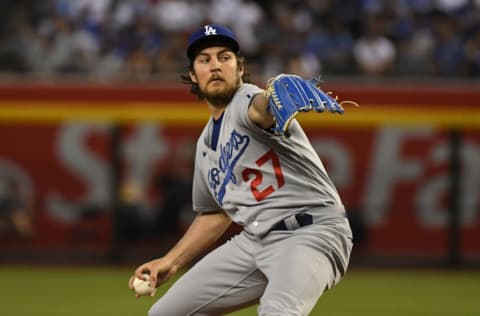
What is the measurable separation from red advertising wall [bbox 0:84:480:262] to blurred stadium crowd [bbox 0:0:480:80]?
774 mm

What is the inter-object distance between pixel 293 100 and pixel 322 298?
4.94m

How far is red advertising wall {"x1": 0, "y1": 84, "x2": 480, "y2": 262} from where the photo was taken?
1160 cm

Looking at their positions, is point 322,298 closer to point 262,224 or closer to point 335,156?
point 335,156

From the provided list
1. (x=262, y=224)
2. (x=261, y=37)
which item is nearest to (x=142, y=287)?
(x=262, y=224)

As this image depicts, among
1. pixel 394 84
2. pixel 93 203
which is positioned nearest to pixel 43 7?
pixel 93 203

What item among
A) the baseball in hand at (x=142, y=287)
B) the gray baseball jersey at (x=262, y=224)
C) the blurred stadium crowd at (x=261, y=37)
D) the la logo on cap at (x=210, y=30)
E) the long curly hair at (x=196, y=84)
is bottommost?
the blurred stadium crowd at (x=261, y=37)

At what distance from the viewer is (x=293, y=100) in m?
4.27

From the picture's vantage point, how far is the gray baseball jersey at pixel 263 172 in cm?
477

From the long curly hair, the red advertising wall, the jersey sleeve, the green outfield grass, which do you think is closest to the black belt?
the jersey sleeve

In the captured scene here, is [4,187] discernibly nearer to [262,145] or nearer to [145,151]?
[145,151]

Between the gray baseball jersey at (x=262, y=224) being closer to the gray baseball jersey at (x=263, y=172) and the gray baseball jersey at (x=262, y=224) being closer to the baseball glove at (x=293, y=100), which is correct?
the gray baseball jersey at (x=263, y=172)

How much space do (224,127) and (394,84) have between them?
7.99 metres

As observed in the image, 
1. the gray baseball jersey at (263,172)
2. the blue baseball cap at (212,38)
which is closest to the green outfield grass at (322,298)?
the gray baseball jersey at (263,172)

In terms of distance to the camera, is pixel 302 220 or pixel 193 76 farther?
A: pixel 193 76
